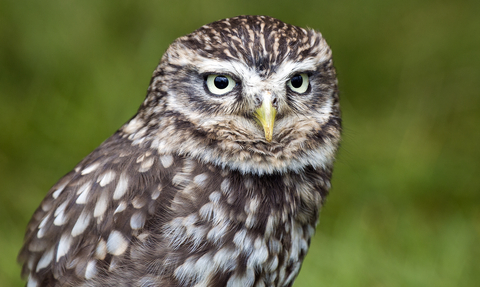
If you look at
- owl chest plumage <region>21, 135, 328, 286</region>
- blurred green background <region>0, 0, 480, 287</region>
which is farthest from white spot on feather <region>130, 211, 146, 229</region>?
blurred green background <region>0, 0, 480, 287</region>

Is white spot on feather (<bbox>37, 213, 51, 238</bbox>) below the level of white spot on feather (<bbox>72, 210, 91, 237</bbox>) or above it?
below

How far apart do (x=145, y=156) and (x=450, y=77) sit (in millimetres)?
2670

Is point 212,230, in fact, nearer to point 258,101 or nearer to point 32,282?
point 258,101

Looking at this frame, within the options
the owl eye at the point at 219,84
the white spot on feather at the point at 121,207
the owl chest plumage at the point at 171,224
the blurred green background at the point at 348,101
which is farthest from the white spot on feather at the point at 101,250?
the blurred green background at the point at 348,101

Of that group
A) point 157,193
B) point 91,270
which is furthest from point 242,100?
point 91,270

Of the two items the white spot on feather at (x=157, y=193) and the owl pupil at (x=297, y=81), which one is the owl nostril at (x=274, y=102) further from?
the white spot on feather at (x=157, y=193)

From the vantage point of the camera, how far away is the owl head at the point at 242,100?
63.4 inches

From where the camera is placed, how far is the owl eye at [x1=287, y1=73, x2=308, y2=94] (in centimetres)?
170

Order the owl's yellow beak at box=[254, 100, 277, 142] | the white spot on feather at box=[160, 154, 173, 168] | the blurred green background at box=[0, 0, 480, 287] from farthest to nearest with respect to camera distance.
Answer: the blurred green background at box=[0, 0, 480, 287], the white spot on feather at box=[160, 154, 173, 168], the owl's yellow beak at box=[254, 100, 277, 142]

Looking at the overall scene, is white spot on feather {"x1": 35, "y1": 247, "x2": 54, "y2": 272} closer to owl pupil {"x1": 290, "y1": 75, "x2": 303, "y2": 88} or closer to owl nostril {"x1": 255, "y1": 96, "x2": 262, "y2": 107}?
owl nostril {"x1": 255, "y1": 96, "x2": 262, "y2": 107}

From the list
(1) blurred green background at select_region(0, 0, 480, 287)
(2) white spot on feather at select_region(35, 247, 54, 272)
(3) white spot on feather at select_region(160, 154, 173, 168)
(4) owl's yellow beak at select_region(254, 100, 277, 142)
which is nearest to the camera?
(4) owl's yellow beak at select_region(254, 100, 277, 142)

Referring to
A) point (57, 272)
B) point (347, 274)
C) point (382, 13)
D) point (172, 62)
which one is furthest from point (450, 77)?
point (57, 272)

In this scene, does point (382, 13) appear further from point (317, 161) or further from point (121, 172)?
point (121, 172)

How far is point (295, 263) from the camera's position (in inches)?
72.4
